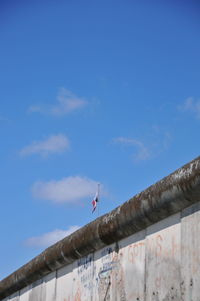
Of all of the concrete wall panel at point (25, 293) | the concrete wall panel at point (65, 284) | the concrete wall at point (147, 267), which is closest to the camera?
the concrete wall at point (147, 267)

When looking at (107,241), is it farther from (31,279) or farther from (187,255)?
(31,279)

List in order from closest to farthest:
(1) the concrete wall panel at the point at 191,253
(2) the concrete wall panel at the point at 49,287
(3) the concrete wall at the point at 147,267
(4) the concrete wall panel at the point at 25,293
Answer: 1. (1) the concrete wall panel at the point at 191,253
2. (3) the concrete wall at the point at 147,267
3. (2) the concrete wall panel at the point at 49,287
4. (4) the concrete wall panel at the point at 25,293

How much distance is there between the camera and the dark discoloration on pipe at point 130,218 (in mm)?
5559

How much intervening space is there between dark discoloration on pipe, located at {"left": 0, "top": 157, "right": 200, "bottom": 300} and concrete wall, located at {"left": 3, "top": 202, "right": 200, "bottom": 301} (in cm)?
9

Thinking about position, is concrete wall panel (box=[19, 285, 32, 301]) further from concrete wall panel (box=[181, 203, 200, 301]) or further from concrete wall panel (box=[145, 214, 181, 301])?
concrete wall panel (box=[181, 203, 200, 301])

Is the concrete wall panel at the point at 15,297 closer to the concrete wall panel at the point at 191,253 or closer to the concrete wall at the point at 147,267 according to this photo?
the concrete wall at the point at 147,267

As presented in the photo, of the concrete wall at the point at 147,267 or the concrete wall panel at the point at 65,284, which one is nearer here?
the concrete wall at the point at 147,267

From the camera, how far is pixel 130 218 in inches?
258

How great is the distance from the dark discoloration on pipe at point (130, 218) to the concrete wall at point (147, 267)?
85 millimetres

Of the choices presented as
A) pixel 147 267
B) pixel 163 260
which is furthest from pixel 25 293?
pixel 163 260


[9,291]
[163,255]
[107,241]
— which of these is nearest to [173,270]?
[163,255]

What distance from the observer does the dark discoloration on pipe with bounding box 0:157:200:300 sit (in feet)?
18.2

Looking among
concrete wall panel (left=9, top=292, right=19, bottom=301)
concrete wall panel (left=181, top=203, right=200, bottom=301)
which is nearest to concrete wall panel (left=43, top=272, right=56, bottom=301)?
concrete wall panel (left=9, top=292, right=19, bottom=301)

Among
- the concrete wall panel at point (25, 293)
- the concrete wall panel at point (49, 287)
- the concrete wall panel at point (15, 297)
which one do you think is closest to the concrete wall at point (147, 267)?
the concrete wall panel at point (49, 287)
